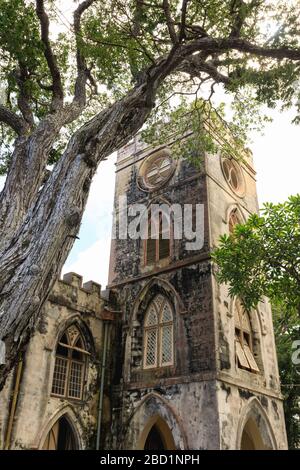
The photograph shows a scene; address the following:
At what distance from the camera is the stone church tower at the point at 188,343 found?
10656 millimetres

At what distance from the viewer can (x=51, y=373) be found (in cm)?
1094

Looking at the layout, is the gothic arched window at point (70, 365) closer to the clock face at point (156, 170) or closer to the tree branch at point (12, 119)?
the clock face at point (156, 170)

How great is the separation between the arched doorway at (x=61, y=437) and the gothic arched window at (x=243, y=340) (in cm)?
516

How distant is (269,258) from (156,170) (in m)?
7.30

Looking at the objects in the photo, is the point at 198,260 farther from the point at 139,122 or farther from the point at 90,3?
the point at 90,3

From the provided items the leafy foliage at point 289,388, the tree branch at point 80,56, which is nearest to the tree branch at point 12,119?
the tree branch at point 80,56

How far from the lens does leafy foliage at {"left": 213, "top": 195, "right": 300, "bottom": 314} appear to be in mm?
9852

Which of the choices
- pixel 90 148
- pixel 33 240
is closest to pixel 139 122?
pixel 90 148

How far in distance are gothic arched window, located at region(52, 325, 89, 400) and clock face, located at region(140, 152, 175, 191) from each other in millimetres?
6352

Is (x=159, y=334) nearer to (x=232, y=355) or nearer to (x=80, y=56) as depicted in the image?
(x=232, y=355)

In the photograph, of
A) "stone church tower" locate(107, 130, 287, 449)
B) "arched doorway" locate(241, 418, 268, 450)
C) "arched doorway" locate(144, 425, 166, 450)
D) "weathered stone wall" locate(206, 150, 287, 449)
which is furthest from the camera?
"arched doorway" locate(144, 425, 166, 450)

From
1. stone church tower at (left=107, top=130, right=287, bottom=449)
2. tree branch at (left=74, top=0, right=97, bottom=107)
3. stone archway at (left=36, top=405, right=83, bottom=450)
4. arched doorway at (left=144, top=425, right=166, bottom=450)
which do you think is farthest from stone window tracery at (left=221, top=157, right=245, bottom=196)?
stone archway at (left=36, top=405, right=83, bottom=450)

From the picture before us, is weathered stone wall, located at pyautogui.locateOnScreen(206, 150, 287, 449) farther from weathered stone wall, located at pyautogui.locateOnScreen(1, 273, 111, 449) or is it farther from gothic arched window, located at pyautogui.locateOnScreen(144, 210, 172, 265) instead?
weathered stone wall, located at pyautogui.locateOnScreen(1, 273, 111, 449)

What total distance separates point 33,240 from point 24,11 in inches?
234
